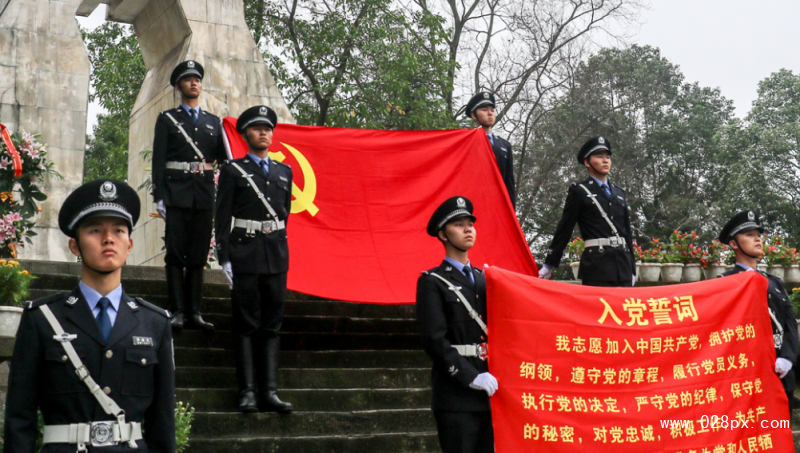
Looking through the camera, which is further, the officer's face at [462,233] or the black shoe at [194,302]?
the black shoe at [194,302]

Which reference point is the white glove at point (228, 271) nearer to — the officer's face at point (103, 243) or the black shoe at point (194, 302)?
the black shoe at point (194, 302)

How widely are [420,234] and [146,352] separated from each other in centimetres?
485

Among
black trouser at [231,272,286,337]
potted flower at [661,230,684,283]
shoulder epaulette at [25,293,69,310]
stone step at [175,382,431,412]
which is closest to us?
shoulder epaulette at [25,293,69,310]

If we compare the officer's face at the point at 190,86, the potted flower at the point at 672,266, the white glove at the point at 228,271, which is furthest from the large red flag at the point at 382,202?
the potted flower at the point at 672,266

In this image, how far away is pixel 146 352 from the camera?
10.7 ft

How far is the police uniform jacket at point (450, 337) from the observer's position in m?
4.47

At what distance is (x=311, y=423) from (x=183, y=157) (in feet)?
Answer: 8.14

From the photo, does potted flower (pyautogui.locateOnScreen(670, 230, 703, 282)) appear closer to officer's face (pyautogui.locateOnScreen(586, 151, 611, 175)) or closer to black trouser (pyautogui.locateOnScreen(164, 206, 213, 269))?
officer's face (pyautogui.locateOnScreen(586, 151, 611, 175))

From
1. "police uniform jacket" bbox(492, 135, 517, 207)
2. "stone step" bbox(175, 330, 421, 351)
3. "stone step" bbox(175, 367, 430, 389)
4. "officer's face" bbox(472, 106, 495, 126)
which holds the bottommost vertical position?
"stone step" bbox(175, 367, 430, 389)

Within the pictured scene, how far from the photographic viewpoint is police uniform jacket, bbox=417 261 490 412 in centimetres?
447

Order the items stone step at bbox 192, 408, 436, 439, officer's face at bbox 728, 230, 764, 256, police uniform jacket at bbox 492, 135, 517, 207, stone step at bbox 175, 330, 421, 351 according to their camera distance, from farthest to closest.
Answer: police uniform jacket at bbox 492, 135, 517, 207
stone step at bbox 175, 330, 421, 351
officer's face at bbox 728, 230, 764, 256
stone step at bbox 192, 408, 436, 439

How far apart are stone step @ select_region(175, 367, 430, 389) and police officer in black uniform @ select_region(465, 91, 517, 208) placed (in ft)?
7.00

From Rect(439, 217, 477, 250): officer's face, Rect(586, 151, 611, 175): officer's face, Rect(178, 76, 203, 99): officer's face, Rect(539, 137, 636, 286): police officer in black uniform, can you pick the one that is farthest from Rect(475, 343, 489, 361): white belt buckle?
Rect(178, 76, 203, 99): officer's face

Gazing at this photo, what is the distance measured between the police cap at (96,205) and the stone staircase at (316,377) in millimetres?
2444
